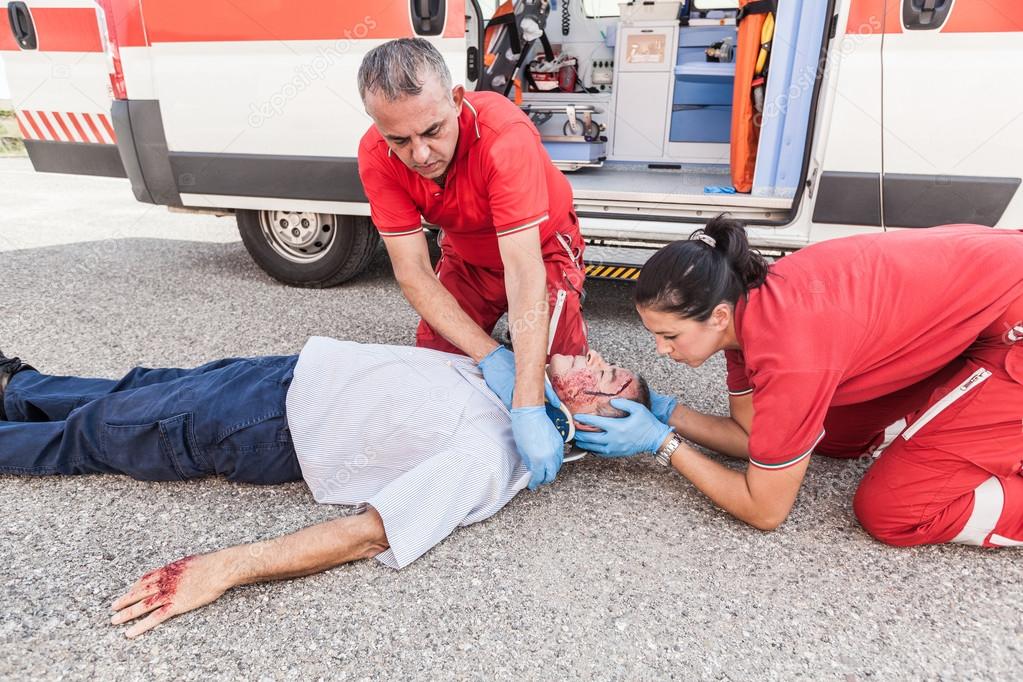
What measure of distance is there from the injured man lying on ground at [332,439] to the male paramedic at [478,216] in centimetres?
11

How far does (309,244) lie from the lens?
4027mm

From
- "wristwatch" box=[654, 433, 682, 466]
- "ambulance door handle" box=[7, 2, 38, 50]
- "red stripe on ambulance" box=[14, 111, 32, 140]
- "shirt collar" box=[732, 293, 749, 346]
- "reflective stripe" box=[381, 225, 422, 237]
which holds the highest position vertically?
"ambulance door handle" box=[7, 2, 38, 50]

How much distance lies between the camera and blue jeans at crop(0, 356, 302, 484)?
1898mm

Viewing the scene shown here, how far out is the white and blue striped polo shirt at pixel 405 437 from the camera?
5.69 feet

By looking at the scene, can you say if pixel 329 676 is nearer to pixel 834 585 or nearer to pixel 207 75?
pixel 834 585

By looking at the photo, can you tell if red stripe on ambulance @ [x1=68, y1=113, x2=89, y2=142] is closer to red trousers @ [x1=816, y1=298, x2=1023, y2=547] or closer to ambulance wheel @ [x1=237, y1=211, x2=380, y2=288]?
ambulance wheel @ [x1=237, y1=211, x2=380, y2=288]

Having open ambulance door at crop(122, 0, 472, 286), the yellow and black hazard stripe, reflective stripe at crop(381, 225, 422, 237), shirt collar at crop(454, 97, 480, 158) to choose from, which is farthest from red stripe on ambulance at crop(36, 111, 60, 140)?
the yellow and black hazard stripe

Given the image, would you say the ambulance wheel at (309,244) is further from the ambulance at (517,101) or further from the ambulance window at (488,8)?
the ambulance window at (488,8)

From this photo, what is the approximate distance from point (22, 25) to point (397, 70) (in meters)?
3.53

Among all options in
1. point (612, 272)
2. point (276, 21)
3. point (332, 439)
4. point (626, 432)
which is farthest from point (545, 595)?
point (276, 21)

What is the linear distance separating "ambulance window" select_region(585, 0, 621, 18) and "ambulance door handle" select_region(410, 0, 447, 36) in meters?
2.71

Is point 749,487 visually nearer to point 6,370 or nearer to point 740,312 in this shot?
point 740,312

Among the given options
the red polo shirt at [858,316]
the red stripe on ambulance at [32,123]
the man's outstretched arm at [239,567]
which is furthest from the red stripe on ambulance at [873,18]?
the red stripe on ambulance at [32,123]

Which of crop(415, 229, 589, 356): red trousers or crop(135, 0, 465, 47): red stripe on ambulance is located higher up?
crop(135, 0, 465, 47): red stripe on ambulance
